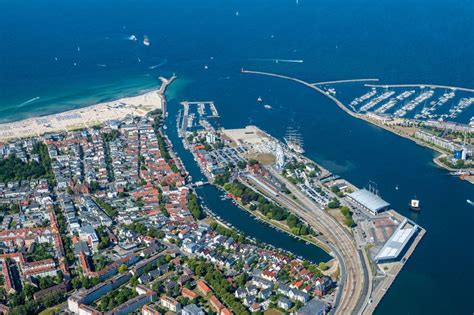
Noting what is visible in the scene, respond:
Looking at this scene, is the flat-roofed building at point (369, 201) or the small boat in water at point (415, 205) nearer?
the flat-roofed building at point (369, 201)

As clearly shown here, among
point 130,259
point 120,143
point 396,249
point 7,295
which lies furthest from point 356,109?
point 7,295

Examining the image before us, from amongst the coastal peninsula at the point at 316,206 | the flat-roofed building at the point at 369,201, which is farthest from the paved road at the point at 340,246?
the flat-roofed building at the point at 369,201

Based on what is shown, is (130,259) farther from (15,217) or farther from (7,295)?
(15,217)

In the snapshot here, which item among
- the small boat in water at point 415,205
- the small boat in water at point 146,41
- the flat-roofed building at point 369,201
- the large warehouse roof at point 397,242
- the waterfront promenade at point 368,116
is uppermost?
the small boat in water at point 146,41

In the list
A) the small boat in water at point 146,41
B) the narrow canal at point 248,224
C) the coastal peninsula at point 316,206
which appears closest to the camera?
the coastal peninsula at point 316,206

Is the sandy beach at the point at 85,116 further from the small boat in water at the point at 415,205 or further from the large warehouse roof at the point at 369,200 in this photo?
the small boat in water at the point at 415,205

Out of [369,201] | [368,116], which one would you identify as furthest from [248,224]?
[368,116]
